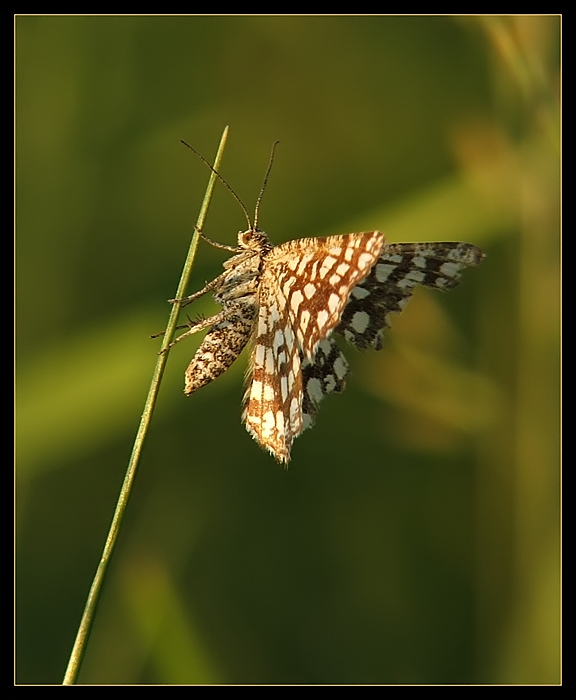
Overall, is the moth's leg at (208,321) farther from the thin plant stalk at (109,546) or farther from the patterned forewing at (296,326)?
the thin plant stalk at (109,546)

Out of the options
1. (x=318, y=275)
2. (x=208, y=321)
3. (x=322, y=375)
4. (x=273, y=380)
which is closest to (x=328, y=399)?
(x=322, y=375)

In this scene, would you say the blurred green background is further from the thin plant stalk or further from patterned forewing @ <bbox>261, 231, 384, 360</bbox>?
the thin plant stalk

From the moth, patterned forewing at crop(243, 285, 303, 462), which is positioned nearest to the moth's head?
the moth

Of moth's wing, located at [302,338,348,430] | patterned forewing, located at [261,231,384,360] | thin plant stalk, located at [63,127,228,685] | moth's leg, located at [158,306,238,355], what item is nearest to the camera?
thin plant stalk, located at [63,127,228,685]

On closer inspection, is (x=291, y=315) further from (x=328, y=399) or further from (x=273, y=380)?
(x=328, y=399)

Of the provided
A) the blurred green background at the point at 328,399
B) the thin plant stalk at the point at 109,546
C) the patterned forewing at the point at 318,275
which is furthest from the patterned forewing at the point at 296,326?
the thin plant stalk at the point at 109,546

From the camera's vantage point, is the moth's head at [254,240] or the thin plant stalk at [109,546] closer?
the thin plant stalk at [109,546]
